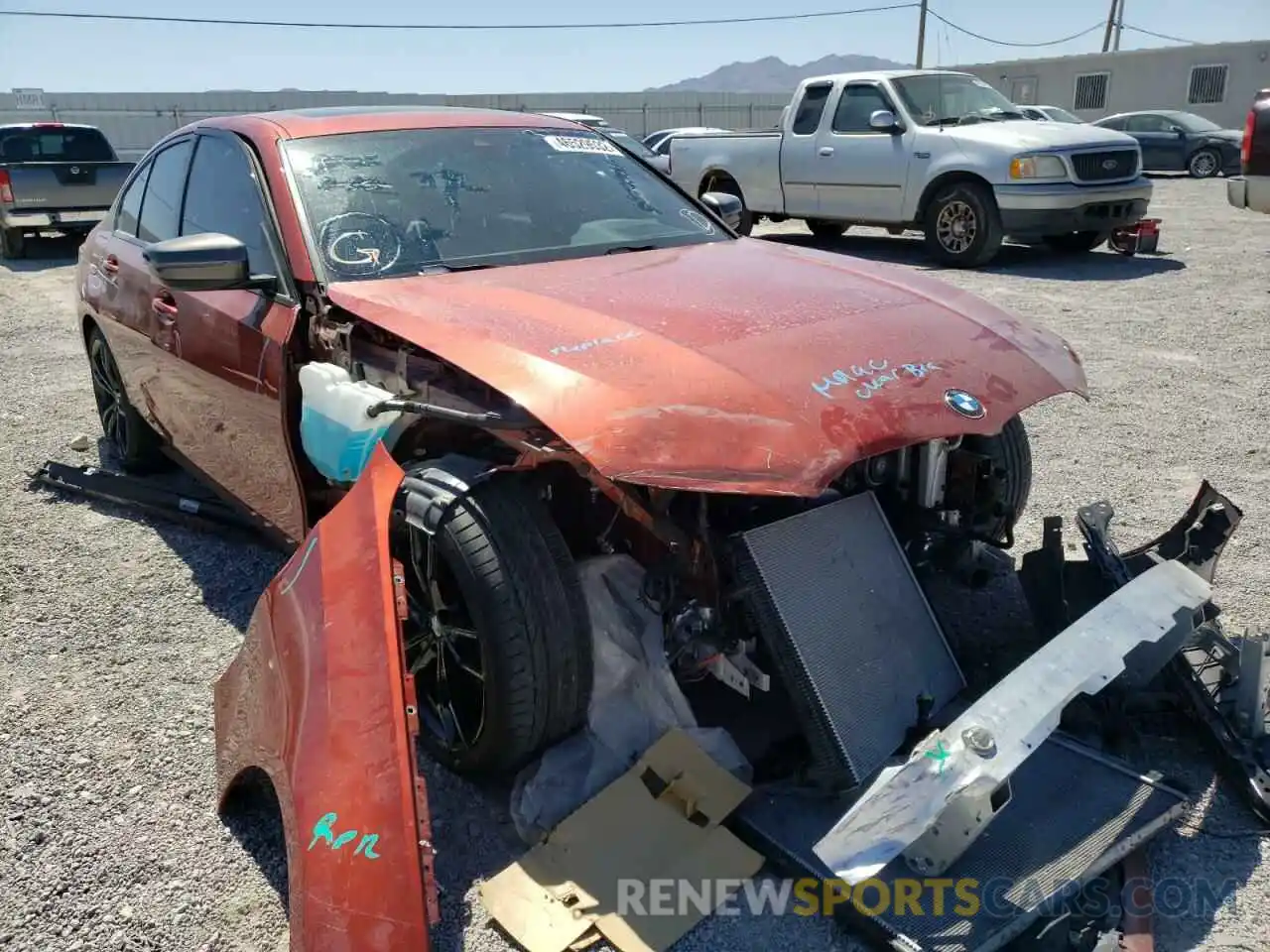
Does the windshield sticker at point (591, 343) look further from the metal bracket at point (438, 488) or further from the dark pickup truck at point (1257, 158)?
the dark pickup truck at point (1257, 158)

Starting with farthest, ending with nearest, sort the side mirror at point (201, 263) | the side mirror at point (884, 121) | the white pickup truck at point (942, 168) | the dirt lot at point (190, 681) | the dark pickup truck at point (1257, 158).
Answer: the side mirror at point (884, 121), the white pickup truck at point (942, 168), the dark pickup truck at point (1257, 158), the side mirror at point (201, 263), the dirt lot at point (190, 681)

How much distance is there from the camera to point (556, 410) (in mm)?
2174

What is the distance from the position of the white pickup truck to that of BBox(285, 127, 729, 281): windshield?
6707mm

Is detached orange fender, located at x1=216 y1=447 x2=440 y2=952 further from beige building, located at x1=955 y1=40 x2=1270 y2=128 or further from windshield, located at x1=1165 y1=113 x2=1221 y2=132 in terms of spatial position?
beige building, located at x1=955 y1=40 x2=1270 y2=128

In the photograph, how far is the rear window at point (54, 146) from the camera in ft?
44.4

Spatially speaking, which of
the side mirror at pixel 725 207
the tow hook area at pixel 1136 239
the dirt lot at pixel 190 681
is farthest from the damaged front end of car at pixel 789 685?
the tow hook area at pixel 1136 239

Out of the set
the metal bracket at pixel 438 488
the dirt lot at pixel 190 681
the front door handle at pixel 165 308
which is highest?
the front door handle at pixel 165 308

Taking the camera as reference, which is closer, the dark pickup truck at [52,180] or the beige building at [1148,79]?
the dark pickup truck at [52,180]

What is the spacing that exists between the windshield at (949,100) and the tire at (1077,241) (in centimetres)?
136

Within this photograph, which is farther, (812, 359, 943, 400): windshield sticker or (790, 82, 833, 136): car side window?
(790, 82, 833, 136): car side window


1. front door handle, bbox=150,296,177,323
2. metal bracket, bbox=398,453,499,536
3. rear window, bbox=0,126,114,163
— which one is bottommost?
metal bracket, bbox=398,453,499,536

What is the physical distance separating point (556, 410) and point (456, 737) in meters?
0.98

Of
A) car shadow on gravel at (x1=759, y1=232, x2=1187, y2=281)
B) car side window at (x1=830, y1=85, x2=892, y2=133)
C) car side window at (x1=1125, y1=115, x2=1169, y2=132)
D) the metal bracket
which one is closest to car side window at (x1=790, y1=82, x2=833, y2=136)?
car side window at (x1=830, y1=85, x2=892, y2=133)

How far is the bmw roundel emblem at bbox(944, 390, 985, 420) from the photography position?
93.4 inches
